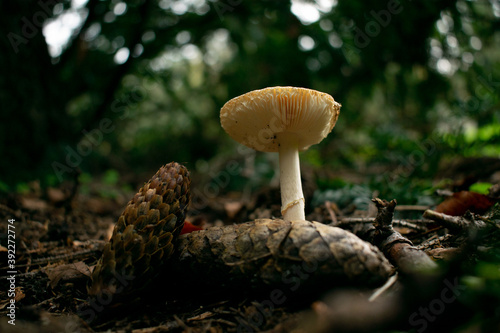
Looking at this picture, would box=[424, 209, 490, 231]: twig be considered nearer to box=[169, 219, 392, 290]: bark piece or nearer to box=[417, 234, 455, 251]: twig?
box=[417, 234, 455, 251]: twig

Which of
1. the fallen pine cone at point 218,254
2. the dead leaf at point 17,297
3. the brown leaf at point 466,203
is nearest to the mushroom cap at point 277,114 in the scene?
the fallen pine cone at point 218,254

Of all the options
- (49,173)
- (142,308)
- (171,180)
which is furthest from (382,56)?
(49,173)

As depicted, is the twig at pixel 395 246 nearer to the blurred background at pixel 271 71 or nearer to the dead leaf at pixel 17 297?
the blurred background at pixel 271 71

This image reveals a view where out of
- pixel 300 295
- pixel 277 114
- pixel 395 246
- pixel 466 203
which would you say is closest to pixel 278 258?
pixel 300 295

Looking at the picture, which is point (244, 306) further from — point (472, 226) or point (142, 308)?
point (472, 226)

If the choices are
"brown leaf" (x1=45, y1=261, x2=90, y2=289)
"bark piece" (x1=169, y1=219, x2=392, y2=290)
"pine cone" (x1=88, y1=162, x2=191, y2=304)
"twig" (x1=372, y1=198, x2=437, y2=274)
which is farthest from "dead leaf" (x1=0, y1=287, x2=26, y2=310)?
"twig" (x1=372, y1=198, x2=437, y2=274)

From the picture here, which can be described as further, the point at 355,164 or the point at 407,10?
the point at 355,164
